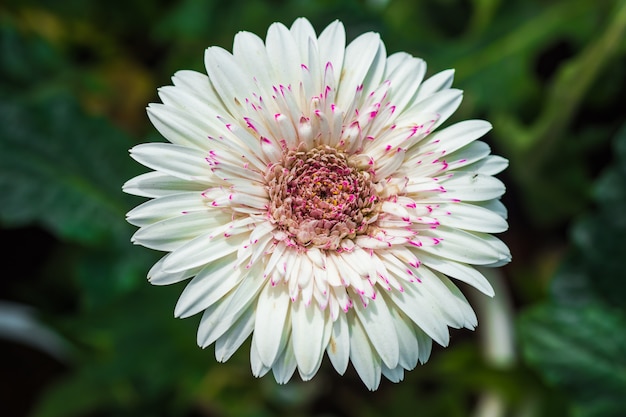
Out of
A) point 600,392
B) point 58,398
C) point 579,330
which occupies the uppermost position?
point 58,398

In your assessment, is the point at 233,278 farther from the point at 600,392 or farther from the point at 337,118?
the point at 600,392

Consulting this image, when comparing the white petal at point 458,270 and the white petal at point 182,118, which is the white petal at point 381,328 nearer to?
the white petal at point 458,270

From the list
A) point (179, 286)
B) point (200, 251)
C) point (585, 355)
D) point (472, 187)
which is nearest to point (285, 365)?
point (200, 251)

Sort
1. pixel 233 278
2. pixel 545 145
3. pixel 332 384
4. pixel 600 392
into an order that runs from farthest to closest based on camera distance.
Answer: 1. pixel 332 384
2. pixel 545 145
3. pixel 600 392
4. pixel 233 278

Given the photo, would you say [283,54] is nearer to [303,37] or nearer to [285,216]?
[303,37]

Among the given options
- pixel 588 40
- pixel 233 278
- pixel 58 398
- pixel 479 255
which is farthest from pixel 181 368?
pixel 588 40

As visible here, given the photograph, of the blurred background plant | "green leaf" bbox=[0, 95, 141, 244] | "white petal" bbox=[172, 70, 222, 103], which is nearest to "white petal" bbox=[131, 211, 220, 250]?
"white petal" bbox=[172, 70, 222, 103]
